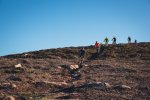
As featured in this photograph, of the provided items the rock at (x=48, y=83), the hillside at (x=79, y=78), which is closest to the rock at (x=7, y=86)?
the hillside at (x=79, y=78)

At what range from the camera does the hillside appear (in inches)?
982

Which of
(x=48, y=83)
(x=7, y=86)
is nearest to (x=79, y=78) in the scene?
(x=48, y=83)

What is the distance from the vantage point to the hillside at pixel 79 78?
24.9 meters

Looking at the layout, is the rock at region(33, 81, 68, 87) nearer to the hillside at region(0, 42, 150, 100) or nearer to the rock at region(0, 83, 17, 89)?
the hillside at region(0, 42, 150, 100)

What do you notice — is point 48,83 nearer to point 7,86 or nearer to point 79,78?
point 7,86

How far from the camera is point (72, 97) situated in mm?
23703

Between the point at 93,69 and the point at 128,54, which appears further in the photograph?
the point at 128,54

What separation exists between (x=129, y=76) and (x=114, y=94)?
7241mm

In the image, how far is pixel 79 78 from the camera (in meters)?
Answer: 32.3

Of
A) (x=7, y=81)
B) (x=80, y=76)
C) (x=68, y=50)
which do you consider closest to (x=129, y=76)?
(x=80, y=76)

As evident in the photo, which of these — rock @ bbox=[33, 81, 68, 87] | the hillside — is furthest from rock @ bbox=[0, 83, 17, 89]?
rock @ bbox=[33, 81, 68, 87]

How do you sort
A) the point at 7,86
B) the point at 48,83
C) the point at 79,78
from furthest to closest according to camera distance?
the point at 79,78, the point at 48,83, the point at 7,86

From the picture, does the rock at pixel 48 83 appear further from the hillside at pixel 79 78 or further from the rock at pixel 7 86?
the rock at pixel 7 86

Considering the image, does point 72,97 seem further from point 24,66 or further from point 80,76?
point 24,66
